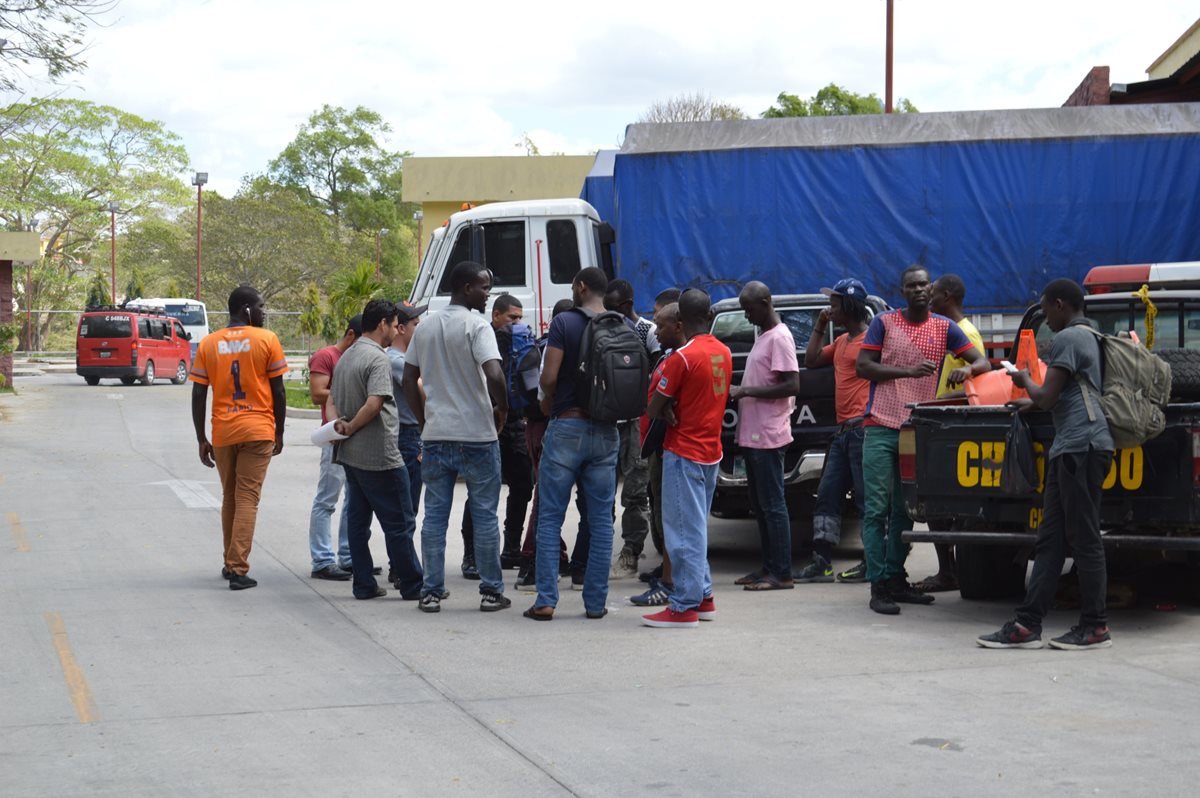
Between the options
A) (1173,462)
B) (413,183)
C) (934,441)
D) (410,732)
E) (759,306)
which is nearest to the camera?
(410,732)

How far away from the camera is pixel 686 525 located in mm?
7934

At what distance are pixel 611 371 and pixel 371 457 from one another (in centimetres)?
173

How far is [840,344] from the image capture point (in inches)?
368

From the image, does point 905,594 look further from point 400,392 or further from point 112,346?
point 112,346

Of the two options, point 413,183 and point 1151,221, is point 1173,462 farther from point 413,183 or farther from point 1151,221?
point 413,183

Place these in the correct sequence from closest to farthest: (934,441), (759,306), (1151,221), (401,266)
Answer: (934,441) < (759,306) < (1151,221) < (401,266)

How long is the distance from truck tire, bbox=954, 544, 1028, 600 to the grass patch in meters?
20.8

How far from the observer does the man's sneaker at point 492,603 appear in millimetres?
8383

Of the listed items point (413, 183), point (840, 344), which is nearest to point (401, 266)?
point (413, 183)

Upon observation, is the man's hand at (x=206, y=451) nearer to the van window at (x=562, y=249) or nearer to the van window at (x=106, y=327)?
the van window at (x=562, y=249)

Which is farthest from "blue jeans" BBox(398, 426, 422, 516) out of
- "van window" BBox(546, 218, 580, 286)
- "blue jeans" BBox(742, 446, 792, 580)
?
"van window" BBox(546, 218, 580, 286)

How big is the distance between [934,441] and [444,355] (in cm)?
284

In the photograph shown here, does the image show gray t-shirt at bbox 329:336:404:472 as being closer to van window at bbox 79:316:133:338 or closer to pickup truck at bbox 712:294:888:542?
pickup truck at bbox 712:294:888:542

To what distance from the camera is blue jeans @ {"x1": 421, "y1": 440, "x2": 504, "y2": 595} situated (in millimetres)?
8273
